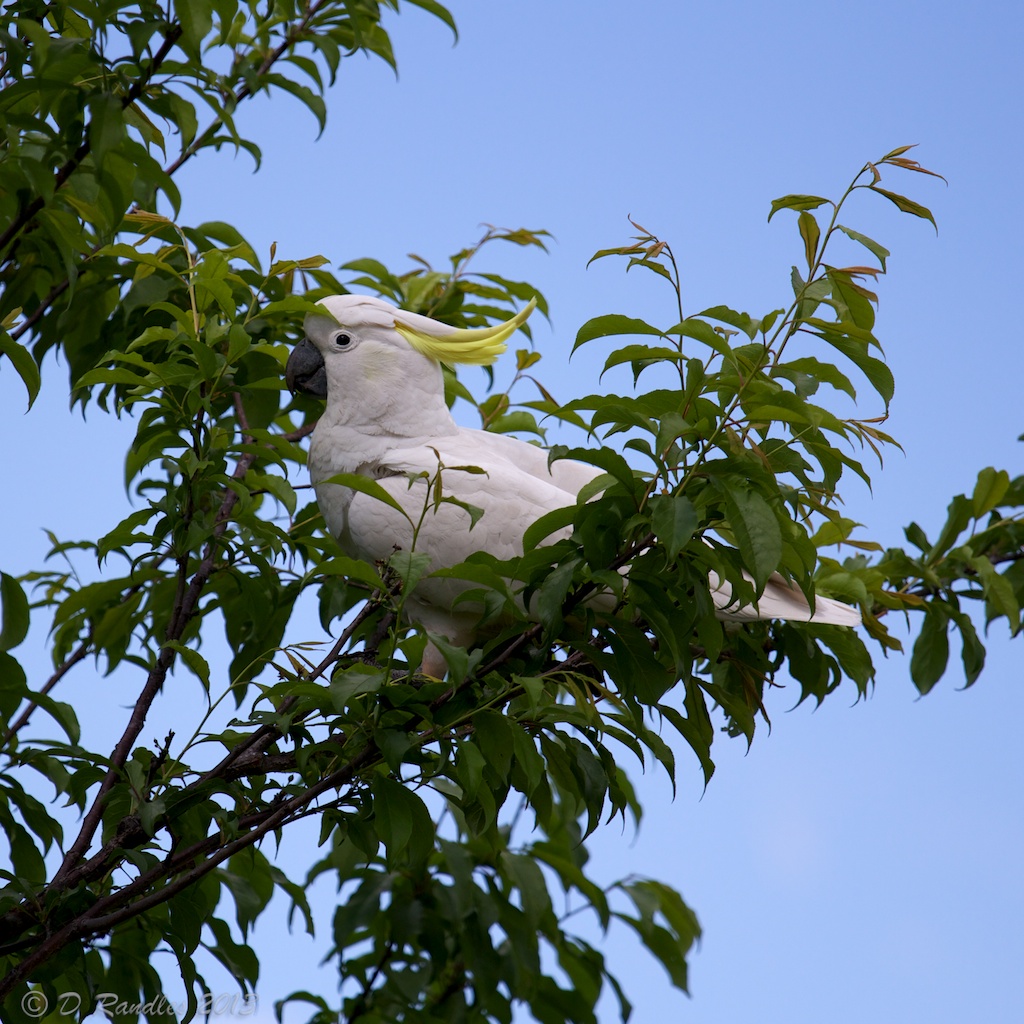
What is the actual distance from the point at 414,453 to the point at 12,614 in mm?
988

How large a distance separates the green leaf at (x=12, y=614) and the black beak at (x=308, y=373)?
93cm

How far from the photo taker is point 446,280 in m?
3.75

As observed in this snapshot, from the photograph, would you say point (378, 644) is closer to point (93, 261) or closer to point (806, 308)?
point (93, 261)

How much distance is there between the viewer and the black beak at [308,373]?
3023mm

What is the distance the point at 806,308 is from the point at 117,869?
1.81m

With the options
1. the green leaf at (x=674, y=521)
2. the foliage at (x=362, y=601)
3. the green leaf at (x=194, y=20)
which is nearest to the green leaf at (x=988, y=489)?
the foliage at (x=362, y=601)

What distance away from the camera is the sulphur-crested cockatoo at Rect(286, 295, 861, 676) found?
105 inches

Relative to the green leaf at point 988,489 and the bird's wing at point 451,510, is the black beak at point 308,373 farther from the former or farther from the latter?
the green leaf at point 988,489

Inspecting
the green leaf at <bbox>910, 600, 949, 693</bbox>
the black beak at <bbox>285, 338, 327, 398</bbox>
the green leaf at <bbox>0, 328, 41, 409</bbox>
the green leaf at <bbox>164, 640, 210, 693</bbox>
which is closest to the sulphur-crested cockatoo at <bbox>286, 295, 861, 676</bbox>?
the black beak at <bbox>285, 338, 327, 398</bbox>

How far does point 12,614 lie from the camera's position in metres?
2.38

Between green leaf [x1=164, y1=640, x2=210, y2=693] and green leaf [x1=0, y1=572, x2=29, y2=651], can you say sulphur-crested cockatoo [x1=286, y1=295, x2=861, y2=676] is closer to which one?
green leaf [x1=164, y1=640, x2=210, y2=693]

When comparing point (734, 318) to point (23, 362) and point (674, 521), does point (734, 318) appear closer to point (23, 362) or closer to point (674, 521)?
point (674, 521)

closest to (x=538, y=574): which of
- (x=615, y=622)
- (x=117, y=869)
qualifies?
(x=615, y=622)

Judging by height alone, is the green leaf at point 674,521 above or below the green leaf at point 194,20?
below
